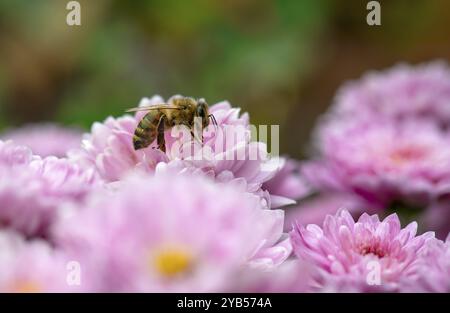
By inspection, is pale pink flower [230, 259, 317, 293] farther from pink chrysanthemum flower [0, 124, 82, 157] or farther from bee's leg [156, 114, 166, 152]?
pink chrysanthemum flower [0, 124, 82, 157]

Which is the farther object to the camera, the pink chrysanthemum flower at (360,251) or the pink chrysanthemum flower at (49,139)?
the pink chrysanthemum flower at (49,139)

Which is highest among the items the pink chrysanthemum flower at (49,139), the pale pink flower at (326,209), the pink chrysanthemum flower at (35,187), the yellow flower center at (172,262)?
the pink chrysanthemum flower at (35,187)

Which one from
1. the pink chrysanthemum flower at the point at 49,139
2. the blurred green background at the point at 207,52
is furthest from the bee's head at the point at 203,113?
the blurred green background at the point at 207,52

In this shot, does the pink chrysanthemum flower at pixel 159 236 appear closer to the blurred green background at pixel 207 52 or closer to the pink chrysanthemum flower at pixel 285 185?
the pink chrysanthemum flower at pixel 285 185

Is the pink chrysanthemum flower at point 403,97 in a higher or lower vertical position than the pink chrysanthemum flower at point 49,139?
higher

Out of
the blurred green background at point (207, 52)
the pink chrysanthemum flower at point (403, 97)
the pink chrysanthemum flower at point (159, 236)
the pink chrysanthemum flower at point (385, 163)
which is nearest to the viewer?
the pink chrysanthemum flower at point (159, 236)

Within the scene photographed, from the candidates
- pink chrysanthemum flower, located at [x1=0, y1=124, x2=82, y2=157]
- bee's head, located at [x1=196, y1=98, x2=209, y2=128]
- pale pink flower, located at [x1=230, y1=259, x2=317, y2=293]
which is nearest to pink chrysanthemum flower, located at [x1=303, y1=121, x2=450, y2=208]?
bee's head, located at [x1=196, y1=98, x2=209, y2=128]

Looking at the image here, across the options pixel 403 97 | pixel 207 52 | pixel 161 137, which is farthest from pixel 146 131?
pixel 207 52
